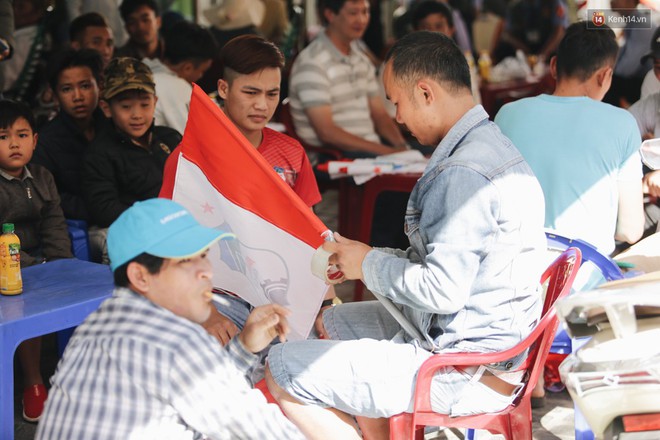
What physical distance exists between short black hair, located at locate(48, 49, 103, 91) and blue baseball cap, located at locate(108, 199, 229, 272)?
2.72m

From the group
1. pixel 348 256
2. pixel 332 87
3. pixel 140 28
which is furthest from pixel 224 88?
pixel 140 28

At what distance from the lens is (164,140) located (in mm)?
4789

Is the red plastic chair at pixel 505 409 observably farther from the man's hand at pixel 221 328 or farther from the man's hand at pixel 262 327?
the man's hand at pixel 221 328

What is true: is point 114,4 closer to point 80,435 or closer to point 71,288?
point 71,288

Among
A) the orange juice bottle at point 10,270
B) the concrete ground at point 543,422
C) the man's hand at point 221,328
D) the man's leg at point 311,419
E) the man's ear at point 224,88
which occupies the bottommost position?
the concrete ground at point 543,422

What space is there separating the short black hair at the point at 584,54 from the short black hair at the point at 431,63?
3.97ft

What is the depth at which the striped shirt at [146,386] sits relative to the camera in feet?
6.59

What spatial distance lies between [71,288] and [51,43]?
521 cm

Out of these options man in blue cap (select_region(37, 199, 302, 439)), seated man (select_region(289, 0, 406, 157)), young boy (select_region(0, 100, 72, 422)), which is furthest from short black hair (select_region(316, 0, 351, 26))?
man in blue cap (select_region(37, 199, 302, 439))

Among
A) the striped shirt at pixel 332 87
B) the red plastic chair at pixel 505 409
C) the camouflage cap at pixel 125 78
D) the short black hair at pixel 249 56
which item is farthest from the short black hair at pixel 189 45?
the red plastic chair at pixel 505 409

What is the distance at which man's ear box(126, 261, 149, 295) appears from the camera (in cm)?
211

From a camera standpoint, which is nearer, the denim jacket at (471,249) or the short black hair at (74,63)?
the denim jacket at (471,249)

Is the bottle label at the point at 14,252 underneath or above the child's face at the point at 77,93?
underneath

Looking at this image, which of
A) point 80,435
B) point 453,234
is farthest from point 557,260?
point 80,435
